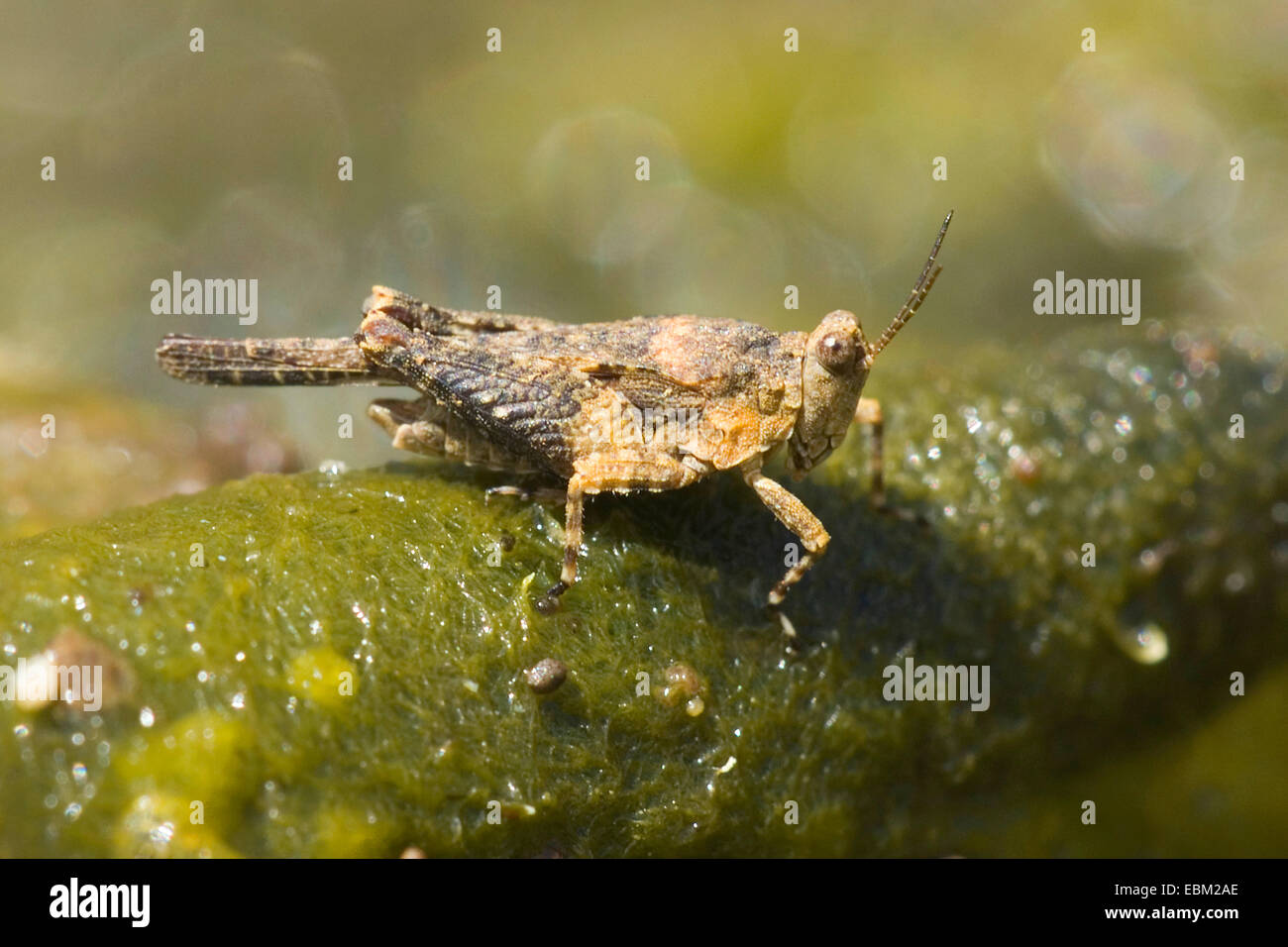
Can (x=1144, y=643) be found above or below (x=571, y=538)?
below

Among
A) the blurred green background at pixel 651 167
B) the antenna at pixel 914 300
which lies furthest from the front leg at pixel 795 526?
the blurred green background at pixel 651 167

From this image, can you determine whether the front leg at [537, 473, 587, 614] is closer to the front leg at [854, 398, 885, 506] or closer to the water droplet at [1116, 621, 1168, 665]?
the front leg at [854, 398, 885, 506]

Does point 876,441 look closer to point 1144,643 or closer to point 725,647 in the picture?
point 725,647

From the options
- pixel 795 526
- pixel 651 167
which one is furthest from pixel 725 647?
pixel 651 167

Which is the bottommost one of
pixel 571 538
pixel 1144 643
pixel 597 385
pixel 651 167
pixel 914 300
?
pixel 1144 643

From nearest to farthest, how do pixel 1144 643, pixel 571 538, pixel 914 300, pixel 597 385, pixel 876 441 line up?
1. pixel 571 538
2. pixel 914 300
3. pixel 597 385
4. pixel 876 441
5. pixel 1144 643
